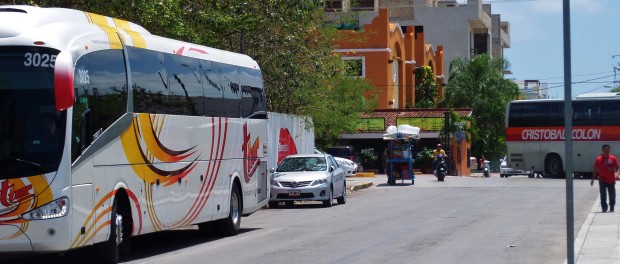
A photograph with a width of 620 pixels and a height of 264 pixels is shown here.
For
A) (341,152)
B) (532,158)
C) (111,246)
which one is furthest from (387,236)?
(341,152)

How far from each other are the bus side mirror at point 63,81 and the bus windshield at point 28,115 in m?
0.40

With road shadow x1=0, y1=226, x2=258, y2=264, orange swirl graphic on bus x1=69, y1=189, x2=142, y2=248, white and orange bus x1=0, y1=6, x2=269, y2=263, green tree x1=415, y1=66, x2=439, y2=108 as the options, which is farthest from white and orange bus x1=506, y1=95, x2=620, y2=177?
orange swirl graphic on bus x1=69, y1=189, x2=142, y2=248

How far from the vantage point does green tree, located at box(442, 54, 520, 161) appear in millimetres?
76500

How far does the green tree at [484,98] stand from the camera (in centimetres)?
7650

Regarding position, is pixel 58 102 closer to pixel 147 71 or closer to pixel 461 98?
pixel 147 71

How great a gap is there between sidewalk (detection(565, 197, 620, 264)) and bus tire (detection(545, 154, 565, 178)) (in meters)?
29.4

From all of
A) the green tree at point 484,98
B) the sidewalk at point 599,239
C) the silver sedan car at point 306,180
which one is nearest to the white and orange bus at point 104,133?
the sidewalk at point 599,239

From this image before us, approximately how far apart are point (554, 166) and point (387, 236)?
37056 mm

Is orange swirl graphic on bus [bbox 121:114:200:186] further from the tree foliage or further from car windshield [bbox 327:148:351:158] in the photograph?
car windshield [bbox 327:148:351:158]

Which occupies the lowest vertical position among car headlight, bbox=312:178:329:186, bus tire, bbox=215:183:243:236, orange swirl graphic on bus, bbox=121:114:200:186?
bus tire, bbox=215:183:243:236

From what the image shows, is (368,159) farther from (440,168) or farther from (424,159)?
(440,168)

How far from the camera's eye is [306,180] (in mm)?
29734

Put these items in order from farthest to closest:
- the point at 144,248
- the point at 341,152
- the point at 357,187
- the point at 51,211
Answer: the point at 341,152 → the point at 357,187 → the point at 144,248 → the point at 51,211

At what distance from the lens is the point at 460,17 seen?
90.2 m
